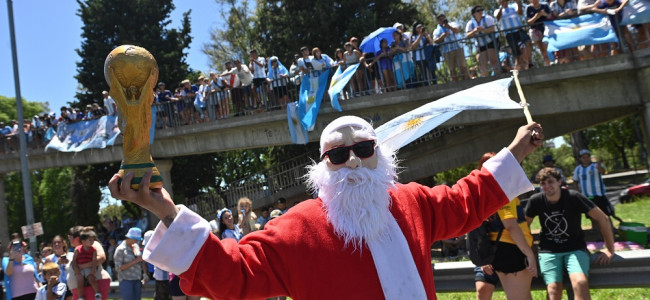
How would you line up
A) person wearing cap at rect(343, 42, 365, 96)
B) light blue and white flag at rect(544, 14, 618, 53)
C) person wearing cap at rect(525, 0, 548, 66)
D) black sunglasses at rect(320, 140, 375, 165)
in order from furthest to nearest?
1. person wearing cap at rect(343, 42, 365, 96)
2. person wearing cap at rect(525, 0, 548, 66)
3. light blue and white flag at rect(544, 14, 618, 53)
4. black sunglasses at rect(320, 140, 375, 165)

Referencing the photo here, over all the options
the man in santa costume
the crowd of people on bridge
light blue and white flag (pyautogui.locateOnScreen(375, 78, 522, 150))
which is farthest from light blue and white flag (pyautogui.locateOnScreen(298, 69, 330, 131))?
the man in santa costume

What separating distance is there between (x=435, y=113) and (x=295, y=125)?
478 inches

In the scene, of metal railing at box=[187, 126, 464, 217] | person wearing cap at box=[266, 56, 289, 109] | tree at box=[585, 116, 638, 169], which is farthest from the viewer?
tree at box=[585, 116, 638, 169]

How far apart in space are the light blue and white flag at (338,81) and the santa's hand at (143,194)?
1192cm

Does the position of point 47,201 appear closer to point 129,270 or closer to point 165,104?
point 165,104

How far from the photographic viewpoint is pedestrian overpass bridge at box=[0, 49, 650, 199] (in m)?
12.1

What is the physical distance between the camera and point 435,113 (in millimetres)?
4098

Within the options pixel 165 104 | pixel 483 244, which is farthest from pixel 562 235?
pixel 165 104

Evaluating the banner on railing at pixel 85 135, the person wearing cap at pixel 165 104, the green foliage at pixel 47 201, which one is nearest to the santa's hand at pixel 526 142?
the person wearing cap at pixel 165 104

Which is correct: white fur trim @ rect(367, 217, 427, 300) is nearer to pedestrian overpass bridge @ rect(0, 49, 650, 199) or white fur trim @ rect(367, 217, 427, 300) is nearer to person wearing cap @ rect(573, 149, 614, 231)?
person wearing cap @ rect(573, 149, 614, 231)

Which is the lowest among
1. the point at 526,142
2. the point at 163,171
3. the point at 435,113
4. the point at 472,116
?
the point at 526,142

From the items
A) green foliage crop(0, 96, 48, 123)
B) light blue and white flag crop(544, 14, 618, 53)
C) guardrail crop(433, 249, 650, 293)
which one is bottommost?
guardrail crop(433, 249, 650, 293)

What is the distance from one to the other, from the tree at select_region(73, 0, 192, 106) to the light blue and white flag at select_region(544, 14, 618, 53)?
68.7ft

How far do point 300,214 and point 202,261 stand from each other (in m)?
0.65
